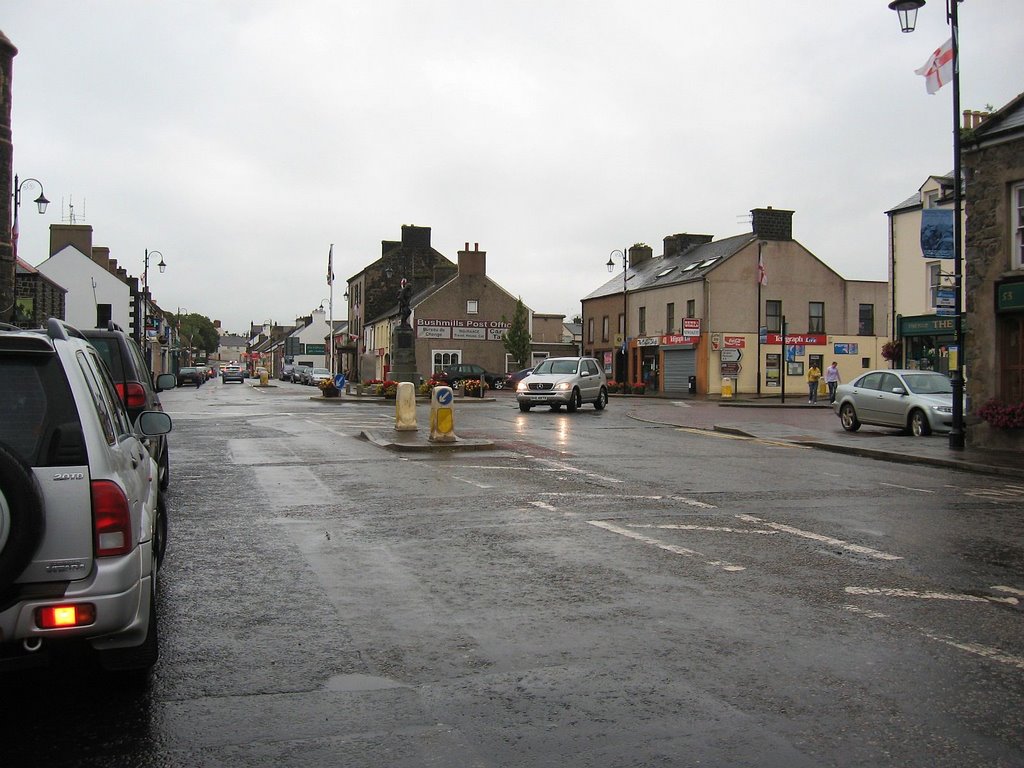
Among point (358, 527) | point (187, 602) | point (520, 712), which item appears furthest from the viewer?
point (358, 527)

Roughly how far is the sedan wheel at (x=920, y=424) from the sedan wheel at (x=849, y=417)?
176cm

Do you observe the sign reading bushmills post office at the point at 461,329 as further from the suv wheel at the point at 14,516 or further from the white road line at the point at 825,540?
the suv wheel at the point at 14,516

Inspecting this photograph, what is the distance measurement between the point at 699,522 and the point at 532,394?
21.2 meters

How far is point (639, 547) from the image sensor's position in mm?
7836

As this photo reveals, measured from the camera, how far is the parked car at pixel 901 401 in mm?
20094

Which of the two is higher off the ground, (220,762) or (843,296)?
(843,296)

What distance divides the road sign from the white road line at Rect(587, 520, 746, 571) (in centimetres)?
4309

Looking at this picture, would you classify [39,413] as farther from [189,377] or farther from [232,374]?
[232,374]

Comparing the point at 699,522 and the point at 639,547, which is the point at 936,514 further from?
the point at 639,547

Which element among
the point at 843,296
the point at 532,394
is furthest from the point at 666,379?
the point at 532,394

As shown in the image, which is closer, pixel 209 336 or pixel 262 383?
pixel 262 383

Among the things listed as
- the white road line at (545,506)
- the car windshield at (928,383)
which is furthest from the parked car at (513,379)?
the white road line at (545,506)

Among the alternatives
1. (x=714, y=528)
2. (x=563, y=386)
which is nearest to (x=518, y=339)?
(x=563, y=386)

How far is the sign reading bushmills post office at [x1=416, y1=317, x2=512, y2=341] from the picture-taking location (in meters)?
67.7
